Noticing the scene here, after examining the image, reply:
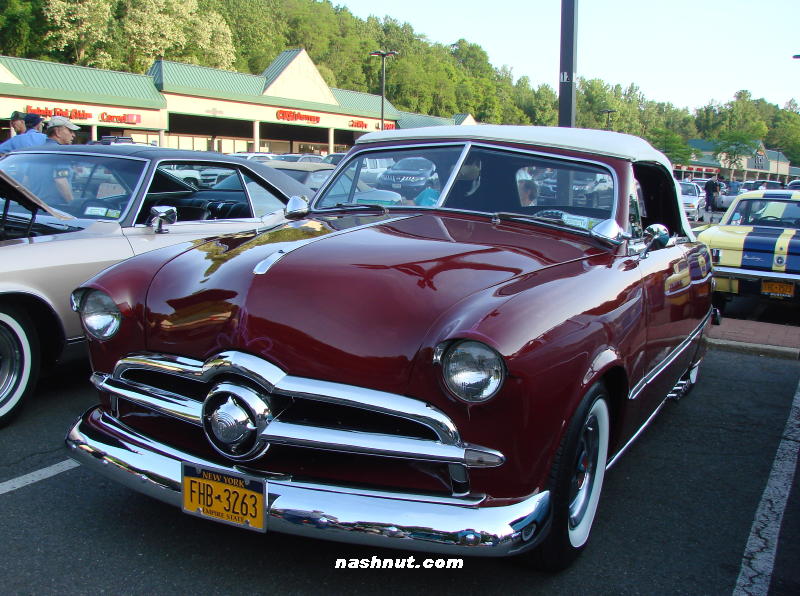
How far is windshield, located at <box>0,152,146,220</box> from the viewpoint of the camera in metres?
5.04

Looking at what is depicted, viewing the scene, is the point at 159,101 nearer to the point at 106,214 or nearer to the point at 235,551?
the point at 106,214

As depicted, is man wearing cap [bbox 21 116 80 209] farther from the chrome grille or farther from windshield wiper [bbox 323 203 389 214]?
the chrome grille

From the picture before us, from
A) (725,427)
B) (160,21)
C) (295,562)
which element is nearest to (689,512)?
(725,427)

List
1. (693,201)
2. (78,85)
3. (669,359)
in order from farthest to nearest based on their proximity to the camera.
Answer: (78,85) < (693,201) < (669,359)

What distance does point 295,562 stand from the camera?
266 cm

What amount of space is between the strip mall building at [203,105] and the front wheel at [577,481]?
32050 mm

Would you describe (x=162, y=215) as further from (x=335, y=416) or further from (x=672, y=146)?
(x=672, y=146)

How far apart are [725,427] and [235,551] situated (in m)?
3.13

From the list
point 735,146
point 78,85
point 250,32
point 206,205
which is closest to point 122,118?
point 78,85

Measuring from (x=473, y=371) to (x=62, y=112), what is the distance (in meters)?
33.5

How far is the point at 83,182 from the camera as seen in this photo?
5.12 m

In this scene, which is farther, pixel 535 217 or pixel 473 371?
pixel 535 217

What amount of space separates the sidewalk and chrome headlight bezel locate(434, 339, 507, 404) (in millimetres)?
5018
